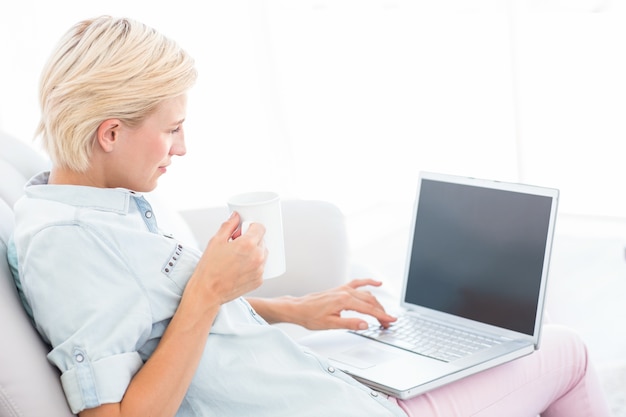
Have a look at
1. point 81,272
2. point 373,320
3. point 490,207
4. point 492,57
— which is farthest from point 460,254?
point 492,57

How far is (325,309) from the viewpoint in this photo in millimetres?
1544

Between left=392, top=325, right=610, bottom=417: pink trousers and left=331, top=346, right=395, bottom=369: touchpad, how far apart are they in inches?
4.7

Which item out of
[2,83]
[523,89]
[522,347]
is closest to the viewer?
[522,347]

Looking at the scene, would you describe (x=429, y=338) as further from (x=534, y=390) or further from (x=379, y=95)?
(x=379, y=95)

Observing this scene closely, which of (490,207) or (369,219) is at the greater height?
(490,207)

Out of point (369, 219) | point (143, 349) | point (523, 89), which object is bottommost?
point (369, 219)

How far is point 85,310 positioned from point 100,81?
0.31 metres

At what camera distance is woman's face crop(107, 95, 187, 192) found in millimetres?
1182

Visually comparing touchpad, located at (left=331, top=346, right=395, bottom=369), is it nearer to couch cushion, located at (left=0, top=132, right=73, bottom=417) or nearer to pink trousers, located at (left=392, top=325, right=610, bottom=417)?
pink trousers, located at (left=392, top=325, right=610, bottom=417)

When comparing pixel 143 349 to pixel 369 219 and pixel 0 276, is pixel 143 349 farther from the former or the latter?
pixel 369 219

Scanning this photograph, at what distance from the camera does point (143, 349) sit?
3.91ft

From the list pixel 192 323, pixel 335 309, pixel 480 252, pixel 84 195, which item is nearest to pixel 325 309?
pixel 335 309

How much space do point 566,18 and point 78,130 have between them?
2651 millimetres

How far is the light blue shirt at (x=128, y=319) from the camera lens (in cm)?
108
